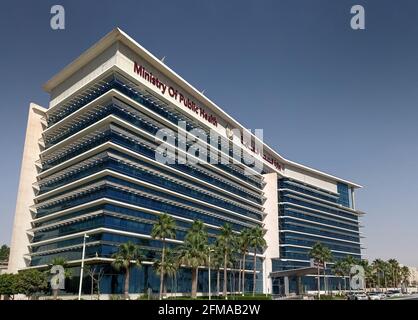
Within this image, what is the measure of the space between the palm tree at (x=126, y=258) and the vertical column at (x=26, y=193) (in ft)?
112

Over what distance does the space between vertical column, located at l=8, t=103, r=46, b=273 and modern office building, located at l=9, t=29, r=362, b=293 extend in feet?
0.82

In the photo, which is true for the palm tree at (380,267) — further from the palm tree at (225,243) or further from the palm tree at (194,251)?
the palm tree at (194,251)

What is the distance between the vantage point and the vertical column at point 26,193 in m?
95.3

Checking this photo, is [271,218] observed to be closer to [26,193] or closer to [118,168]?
[118,168]

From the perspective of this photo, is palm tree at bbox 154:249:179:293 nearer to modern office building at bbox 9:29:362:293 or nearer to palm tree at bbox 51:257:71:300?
modern office building at bbox 9:29:362:293

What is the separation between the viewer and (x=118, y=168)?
3248 inches

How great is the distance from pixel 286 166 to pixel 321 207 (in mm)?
29719

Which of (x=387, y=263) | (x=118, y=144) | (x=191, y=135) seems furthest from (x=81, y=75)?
(x=387, y=263)

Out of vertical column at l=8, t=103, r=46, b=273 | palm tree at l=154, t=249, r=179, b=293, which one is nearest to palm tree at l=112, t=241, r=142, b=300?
palm tree at l=154, t=249, r=179, b=293

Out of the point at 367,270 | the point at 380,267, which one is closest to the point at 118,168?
the point at 367,270

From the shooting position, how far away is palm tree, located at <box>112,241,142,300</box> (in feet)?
242

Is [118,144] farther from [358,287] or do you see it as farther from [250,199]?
[358,287]

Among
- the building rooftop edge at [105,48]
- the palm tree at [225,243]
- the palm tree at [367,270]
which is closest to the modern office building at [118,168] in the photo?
the building rooftop edge at [105,48]

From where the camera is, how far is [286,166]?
16600 cm
